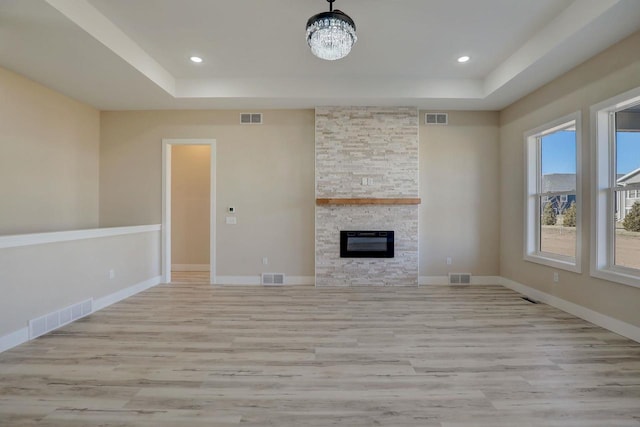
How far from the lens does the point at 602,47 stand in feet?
9.64

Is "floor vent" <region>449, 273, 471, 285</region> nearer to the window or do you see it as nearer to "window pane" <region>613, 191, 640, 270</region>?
the window

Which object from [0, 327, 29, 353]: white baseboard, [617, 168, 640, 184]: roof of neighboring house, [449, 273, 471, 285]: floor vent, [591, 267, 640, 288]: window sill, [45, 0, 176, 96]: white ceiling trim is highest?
[45, 0, 176, 96]: white ceiling trim

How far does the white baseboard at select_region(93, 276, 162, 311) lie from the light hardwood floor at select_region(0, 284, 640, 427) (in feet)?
0.55

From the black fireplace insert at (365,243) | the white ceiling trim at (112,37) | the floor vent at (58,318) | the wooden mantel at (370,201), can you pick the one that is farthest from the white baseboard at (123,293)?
the black fireplace insert at (365,243)

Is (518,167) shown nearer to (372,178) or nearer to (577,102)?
(577,102)

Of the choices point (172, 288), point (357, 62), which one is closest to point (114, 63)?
point (357, 62)

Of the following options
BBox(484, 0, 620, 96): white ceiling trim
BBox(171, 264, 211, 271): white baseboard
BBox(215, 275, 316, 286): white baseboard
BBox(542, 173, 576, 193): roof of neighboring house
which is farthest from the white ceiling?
BBox(171, 264, 211, 271): white baseboard

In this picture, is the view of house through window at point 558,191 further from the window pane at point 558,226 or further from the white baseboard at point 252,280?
the white baseboard at point 252,280

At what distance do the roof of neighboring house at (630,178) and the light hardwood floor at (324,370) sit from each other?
5.12ft

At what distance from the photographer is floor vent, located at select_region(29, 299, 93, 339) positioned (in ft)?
9.16

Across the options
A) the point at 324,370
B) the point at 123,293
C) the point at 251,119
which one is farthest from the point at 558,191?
the point at 123,293

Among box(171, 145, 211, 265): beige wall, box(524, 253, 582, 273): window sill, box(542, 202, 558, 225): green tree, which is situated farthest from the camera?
box(171, 145, 211, 265): beige wall

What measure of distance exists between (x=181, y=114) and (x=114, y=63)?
160cm

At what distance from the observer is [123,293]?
404 cm
